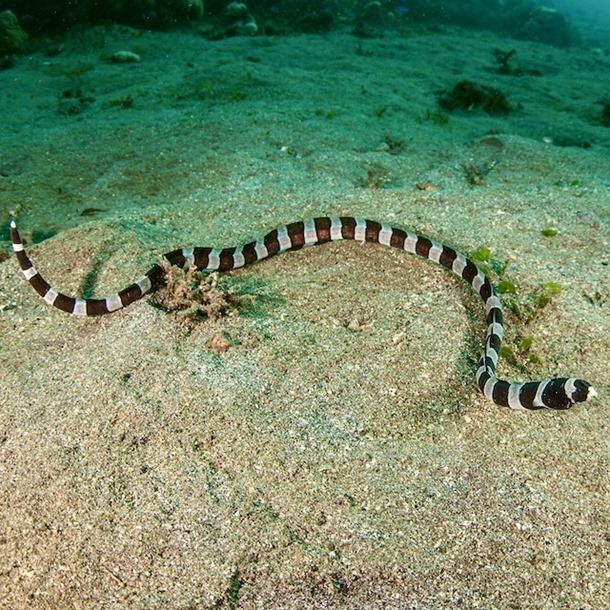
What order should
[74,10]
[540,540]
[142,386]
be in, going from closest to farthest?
1. [540,540]
2. [142,386]
3. [74,10]

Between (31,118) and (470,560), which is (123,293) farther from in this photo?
(31,118)

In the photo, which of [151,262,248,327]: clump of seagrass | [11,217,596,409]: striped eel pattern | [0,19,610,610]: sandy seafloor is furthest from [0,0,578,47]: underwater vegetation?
[151,262,248,327]: clump of seagrass

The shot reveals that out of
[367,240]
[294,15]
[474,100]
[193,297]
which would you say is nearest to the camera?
[193,297]

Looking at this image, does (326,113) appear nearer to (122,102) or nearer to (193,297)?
(122,102)

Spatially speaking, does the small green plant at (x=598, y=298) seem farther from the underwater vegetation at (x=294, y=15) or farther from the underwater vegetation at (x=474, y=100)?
the underwater vegetation at (x=294, y=15)

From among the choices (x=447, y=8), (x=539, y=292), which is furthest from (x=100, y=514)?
(x=447, y=8)

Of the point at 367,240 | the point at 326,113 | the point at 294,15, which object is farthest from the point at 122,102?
the point at 294,15

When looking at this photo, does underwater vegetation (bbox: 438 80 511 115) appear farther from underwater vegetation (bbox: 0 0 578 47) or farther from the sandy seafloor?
underwater vegetation (bbox: 0 0 578 47)
